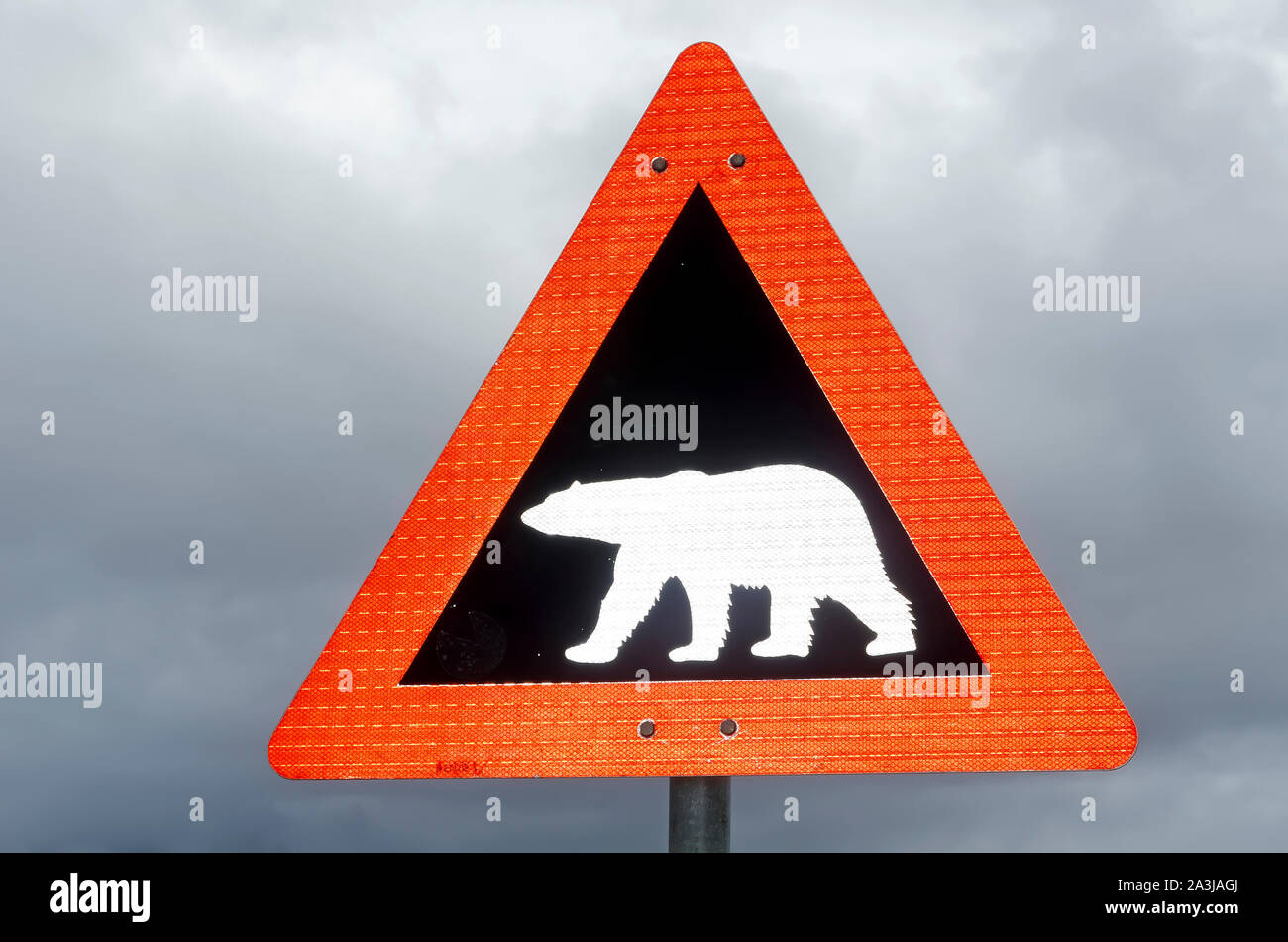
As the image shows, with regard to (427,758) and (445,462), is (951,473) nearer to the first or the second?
(445,462)

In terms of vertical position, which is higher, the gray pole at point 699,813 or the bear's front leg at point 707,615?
the bear's front leg at point 707,615

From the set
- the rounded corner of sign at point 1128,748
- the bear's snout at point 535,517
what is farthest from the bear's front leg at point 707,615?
the rounded corner of sign at point 1128,748

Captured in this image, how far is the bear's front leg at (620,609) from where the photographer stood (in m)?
3.04

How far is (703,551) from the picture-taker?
9.94 feet

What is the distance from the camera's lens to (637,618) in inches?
119

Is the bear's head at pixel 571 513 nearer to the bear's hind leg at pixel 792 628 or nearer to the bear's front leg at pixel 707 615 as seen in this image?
the bear's front leg at pixel 707 615

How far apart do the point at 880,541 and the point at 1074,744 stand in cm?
62

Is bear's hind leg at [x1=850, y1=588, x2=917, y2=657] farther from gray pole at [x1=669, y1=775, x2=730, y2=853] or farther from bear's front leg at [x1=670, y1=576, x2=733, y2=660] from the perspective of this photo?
gray pole at [x1=669, y1=775, x2=730, y2=853]

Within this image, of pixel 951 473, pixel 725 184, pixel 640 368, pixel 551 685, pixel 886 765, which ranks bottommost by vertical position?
pixel 886 765

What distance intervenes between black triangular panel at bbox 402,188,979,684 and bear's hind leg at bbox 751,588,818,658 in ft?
0.05

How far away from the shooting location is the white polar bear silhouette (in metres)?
3.01
